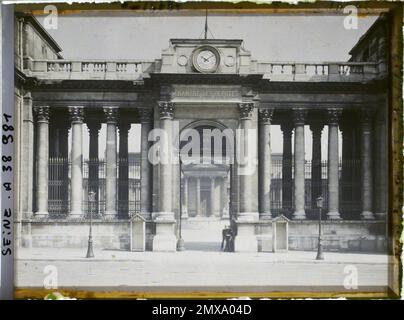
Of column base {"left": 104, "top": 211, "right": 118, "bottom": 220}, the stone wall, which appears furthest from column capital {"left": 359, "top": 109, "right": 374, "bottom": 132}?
column base {"left": 104, "top": 211, "right": 118, "bottom": 220}

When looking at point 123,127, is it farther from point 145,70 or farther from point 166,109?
point 145,70

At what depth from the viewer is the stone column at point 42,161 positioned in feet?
58.0

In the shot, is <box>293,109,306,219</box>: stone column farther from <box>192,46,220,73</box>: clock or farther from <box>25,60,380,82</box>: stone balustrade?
<box>192,46,220,73</box>: clock

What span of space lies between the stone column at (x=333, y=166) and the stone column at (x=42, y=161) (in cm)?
901

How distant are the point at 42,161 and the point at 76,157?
1205mm

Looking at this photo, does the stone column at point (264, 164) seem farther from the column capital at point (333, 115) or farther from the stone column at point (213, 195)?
the stone column at point (213, 195)

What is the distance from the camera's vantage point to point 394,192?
13.5 m

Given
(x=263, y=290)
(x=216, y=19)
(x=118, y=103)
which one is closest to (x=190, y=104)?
(x=118, y=103)

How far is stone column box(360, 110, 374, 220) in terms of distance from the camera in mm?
16297

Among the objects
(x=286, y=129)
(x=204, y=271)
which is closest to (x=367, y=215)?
(x=204, y=271)

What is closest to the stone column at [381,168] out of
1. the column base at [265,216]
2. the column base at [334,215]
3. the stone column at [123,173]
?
the column base at [334,215]

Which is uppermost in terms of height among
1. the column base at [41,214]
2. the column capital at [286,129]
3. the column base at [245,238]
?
the column capital at [286,129]

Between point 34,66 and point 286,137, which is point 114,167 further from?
point 286,137

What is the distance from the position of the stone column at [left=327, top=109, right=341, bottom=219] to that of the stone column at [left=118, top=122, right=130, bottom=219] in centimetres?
669
